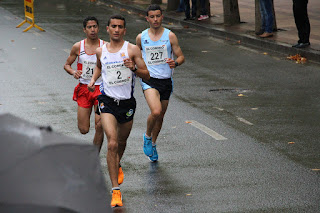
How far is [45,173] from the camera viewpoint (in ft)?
8.49

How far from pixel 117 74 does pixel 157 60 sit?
1.40 metres

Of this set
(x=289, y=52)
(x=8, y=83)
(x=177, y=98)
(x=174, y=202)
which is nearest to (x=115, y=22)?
(x=174, y=202)

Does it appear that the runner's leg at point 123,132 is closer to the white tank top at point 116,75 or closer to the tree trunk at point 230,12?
the white tank top at point 116,75

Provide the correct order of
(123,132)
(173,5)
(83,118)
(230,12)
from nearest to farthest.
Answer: (123,132), (83,118), (230,12), (173,5)

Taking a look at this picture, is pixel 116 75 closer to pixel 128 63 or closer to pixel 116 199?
pixel 128 63

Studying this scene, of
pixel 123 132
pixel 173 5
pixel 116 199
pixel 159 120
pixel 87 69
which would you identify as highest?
pixel 87 69

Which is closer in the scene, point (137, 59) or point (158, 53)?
point (137, 59)

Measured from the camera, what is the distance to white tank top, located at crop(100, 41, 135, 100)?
7.06m

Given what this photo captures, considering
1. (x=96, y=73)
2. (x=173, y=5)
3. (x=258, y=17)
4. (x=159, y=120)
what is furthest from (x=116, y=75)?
(x=173, y=5)

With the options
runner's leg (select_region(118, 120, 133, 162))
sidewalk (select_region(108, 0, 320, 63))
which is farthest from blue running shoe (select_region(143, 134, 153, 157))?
sidewalk (select_region(108, 0, 320, 63))

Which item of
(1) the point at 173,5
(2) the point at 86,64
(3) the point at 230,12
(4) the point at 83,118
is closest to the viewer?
(2) the point at 86,64

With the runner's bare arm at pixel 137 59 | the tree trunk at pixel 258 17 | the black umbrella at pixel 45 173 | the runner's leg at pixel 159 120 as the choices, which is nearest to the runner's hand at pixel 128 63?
the runner's bare arm at pixel 137 59

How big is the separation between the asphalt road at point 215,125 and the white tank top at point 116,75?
987 mm

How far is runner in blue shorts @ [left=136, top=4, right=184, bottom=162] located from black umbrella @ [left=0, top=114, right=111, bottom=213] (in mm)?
5411
